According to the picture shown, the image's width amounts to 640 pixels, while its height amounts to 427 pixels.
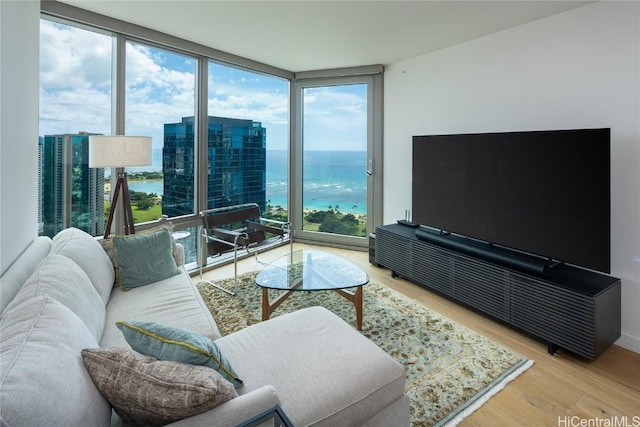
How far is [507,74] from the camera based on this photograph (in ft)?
10.5

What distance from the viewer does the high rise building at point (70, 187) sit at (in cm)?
285

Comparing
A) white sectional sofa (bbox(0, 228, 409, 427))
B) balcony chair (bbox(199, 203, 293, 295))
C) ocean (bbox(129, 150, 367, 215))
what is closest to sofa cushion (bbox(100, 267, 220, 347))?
white sectional sofa (bbox(0, 228, 409, 427))

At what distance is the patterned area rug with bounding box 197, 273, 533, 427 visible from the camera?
6.27 feet

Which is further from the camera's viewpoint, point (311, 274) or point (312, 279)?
point (311, 274)

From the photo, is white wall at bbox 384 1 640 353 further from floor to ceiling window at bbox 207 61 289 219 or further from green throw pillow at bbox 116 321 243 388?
green throw pillow at bbox 116 321 243 388

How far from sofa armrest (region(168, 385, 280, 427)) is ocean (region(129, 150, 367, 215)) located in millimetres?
3899

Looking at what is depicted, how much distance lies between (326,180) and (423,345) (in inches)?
121

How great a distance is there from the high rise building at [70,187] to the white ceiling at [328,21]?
1161 mm

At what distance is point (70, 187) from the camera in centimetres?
300

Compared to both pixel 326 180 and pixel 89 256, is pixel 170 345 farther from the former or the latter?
pixel 326 180

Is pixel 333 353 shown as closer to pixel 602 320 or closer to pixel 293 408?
pixel 293 408

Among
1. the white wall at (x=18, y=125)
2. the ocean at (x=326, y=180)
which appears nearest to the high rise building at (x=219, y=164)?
the ocean at (x=326, y=180)

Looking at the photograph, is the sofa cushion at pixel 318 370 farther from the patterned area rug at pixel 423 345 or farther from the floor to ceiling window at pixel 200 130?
the floor to ceiling window at pixel 200 130

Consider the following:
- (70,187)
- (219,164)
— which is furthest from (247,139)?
(70,187)
